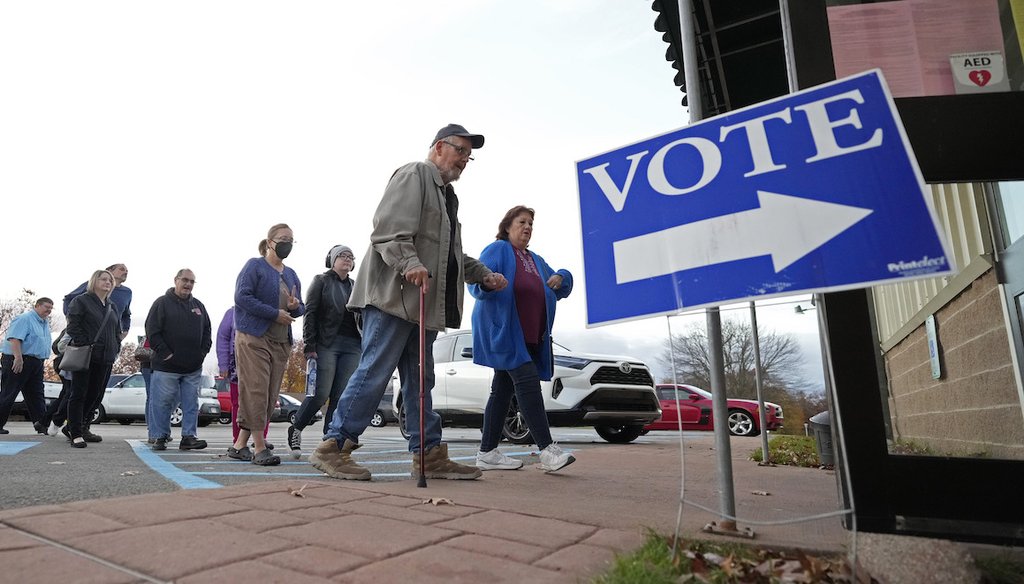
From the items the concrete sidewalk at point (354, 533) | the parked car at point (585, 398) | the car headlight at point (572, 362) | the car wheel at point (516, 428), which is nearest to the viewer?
the concrete sidewalk at point (354, 533)

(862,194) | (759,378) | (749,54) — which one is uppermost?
(749,54)

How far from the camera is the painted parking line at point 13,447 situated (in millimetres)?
5000

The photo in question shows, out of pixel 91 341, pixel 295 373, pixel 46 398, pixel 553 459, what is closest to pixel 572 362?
pixel 553 459

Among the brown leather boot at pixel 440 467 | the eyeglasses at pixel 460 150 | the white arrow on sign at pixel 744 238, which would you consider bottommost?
the brown leather boot at pixel 440 467

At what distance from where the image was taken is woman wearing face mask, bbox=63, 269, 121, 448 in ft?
19.5

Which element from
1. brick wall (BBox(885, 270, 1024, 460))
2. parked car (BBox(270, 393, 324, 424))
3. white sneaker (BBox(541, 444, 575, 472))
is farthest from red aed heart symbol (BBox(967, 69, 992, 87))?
parked car (BBox(270, 393, 324, 424))

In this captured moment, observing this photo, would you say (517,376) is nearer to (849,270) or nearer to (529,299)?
(529,299)

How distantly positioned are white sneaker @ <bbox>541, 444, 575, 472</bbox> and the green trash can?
89.6 inches

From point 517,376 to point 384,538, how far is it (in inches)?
85.9

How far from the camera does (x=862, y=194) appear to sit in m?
1.79

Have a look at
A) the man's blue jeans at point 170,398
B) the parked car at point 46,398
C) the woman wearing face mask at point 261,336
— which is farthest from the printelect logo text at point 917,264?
the parked car at point 46,398

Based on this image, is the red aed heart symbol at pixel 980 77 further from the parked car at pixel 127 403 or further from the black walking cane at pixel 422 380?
the parked car at pixel 127 403

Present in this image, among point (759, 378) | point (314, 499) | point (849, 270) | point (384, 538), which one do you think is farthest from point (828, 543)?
point (759, 378)

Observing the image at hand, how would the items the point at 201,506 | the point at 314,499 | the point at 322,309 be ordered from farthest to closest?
1. the point at 322,309
2. the point at 314,499
3. the point at 201,506
